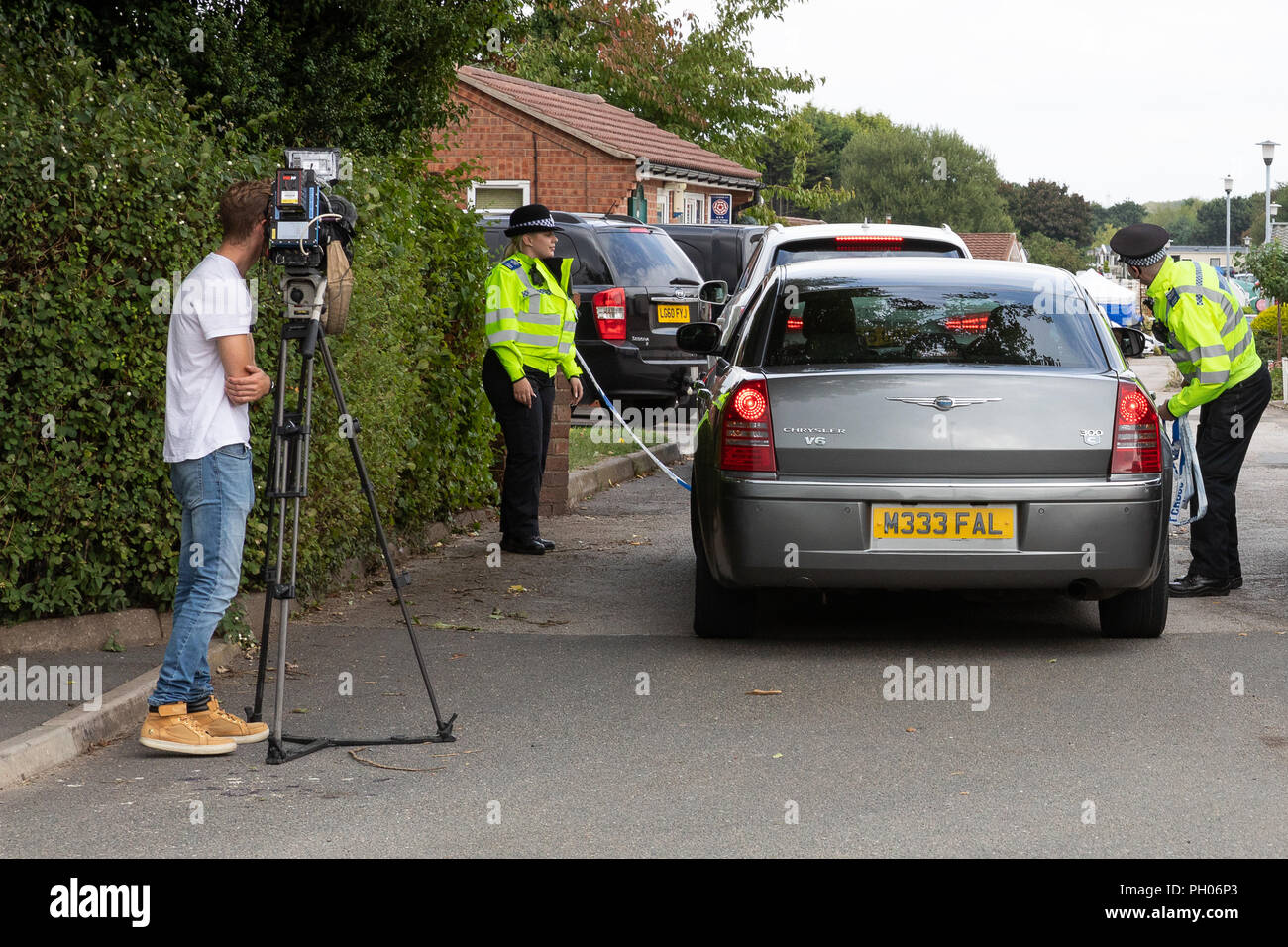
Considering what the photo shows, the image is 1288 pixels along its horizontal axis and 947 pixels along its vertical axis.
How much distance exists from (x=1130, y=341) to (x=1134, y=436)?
78.1 inches

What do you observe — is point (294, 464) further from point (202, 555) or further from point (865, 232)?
point (865, 232)

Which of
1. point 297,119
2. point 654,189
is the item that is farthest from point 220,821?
point 654,189

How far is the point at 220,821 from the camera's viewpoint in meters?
5.05

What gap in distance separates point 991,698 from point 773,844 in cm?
216

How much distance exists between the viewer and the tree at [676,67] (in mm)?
43688

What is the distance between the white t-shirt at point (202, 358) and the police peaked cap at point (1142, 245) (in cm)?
483

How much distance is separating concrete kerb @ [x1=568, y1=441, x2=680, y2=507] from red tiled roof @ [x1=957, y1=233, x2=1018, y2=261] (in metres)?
70.5

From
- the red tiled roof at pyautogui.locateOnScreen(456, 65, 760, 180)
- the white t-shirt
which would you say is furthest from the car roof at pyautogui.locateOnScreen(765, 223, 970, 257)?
the red tiled roof at pyautogui.locateOnScreen(456, 65, 760, 180)

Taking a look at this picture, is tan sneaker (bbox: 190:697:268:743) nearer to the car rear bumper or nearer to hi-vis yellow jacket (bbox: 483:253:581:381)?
the car rear bumper

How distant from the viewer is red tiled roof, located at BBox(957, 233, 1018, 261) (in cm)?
8619

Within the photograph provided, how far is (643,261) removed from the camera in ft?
59.1

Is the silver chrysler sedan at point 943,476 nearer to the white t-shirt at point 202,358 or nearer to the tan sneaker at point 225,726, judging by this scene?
the tan sneaker at point 225,726

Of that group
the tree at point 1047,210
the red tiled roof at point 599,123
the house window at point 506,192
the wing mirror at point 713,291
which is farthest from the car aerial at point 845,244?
the tree at point 1047,210

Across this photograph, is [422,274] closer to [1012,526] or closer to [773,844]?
[1012,526]
